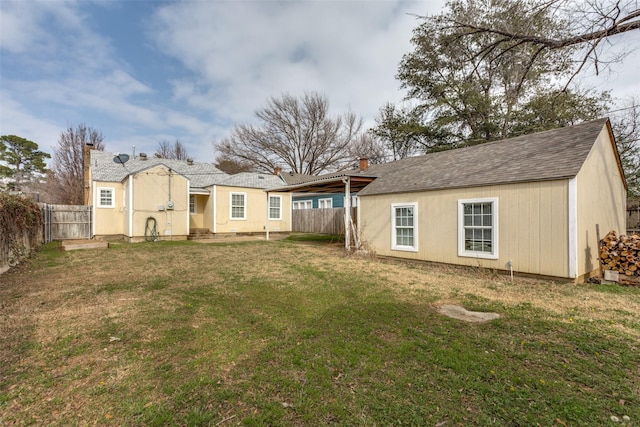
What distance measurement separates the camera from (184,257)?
31.2 ft

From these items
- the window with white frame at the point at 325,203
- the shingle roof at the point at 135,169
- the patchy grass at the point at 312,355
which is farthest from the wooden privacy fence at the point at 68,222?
the window with white frame at the point at 325,203

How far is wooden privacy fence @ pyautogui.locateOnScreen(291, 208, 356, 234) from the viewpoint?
18.7 meters

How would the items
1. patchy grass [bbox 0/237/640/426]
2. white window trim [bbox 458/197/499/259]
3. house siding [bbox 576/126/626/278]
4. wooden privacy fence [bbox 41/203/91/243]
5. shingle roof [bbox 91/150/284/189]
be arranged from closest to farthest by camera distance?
patchy grass [bbox 0/237/640/426] → house siding [bbox 576/126/626/278] → white window trim [bbox 458/197/499/259] → wooden privacy fence [bbox 41/203/91/243] → shingle roof [bbox 91/150/284/189]

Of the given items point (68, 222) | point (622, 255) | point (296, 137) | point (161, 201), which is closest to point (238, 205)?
point (161, 201)

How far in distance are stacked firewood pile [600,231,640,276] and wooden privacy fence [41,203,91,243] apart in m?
19.5

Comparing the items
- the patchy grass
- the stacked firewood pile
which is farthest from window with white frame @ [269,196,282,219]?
the stacked firewood pile

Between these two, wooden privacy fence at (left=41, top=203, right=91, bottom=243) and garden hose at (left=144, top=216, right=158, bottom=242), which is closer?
wooden privacy fence at (left=41, top=203, right=91, bottom=243)

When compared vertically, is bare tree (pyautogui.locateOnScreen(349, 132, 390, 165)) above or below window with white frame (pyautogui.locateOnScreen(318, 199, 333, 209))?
above

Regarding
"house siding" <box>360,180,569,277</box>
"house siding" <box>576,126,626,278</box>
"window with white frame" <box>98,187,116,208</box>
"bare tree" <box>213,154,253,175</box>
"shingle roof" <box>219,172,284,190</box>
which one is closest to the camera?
"house siding" <box>360,180,569,277</box>

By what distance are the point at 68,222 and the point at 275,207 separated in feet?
33.7

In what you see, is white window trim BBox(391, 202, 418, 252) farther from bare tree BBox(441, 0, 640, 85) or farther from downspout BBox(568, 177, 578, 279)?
bare tree BBox(441, 0, 640, 85)

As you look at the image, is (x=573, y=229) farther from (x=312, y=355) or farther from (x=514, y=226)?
(x=312, y=355)

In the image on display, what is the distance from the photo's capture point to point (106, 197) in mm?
14625

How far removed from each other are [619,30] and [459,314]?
19.3ft
